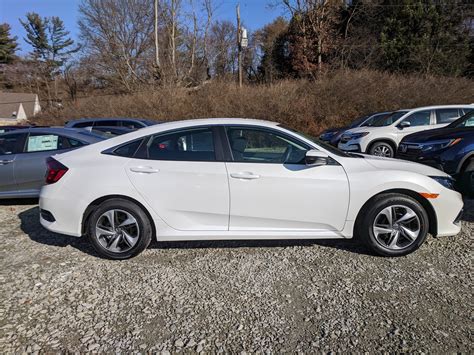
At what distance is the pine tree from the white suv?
6329cm

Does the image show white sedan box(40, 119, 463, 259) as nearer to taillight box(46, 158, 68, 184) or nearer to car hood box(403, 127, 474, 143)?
taillight box(46, 158, 68, 184)

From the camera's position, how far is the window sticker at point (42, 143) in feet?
19.6

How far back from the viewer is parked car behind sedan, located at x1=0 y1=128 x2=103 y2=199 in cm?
577

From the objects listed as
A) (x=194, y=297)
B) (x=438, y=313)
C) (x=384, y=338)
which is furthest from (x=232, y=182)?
(x=438, y=313)

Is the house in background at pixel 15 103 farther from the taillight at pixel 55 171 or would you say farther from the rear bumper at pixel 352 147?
the taillight at pixel 55 171

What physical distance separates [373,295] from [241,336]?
4.20 ft

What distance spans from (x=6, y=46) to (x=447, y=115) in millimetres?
65987

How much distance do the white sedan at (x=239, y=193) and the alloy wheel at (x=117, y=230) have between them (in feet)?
0.04

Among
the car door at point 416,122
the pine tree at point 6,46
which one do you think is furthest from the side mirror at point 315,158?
the pine tree at point 6,46

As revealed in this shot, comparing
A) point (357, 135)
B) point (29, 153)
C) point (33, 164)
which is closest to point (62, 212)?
point (33, 164)

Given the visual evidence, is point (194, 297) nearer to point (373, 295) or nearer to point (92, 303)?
point (92, 303)

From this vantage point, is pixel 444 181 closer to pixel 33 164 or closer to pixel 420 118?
pixel 33 164

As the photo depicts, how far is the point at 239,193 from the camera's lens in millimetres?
3498

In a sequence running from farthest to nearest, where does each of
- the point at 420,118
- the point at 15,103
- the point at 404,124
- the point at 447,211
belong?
the point at 15,103 → the point at 420,118 → the point at 404,124 → the point at 447,211
